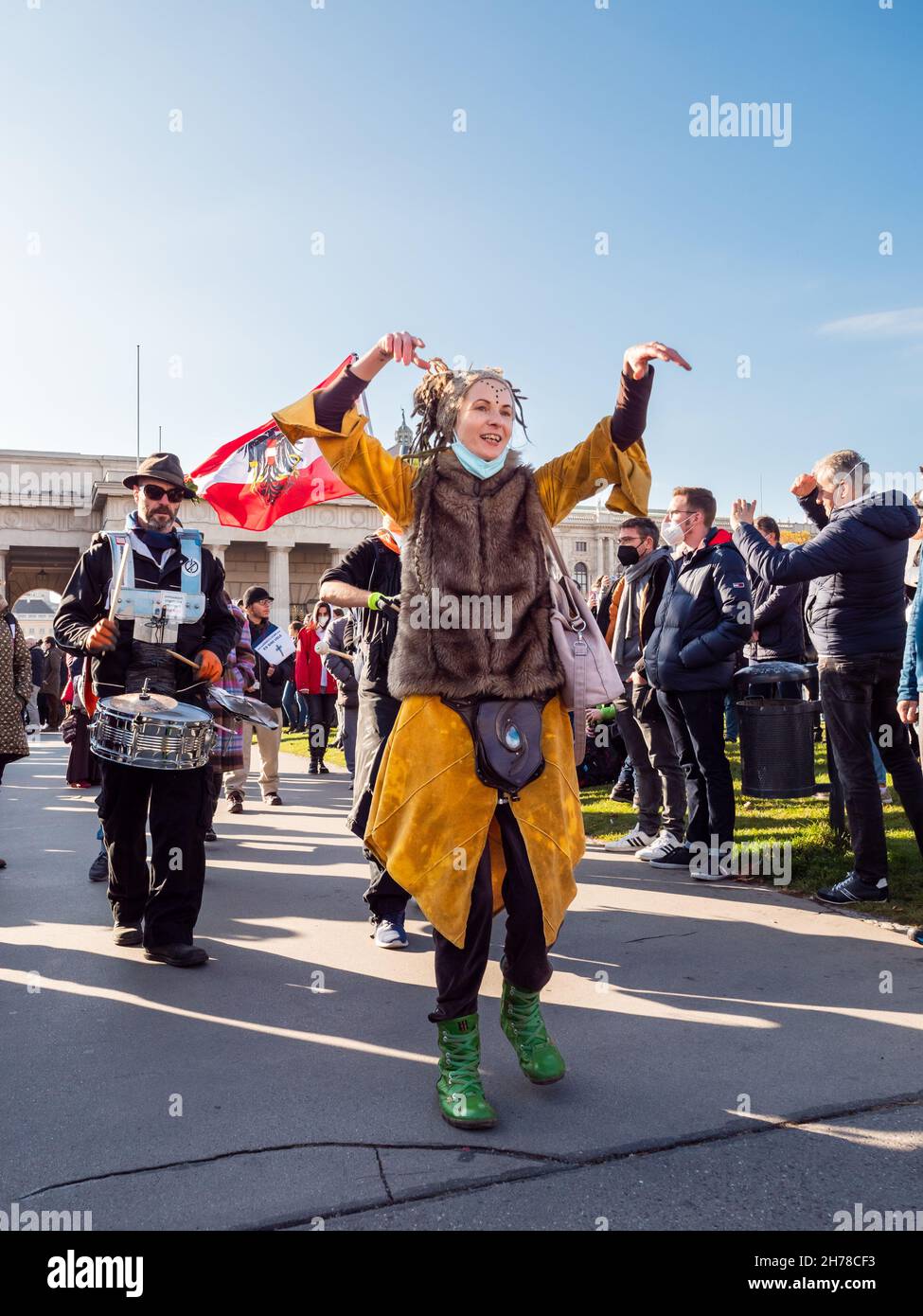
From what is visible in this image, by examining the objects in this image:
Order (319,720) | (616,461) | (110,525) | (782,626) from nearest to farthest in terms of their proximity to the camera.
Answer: (616,461) < (782,626) < (319,720) < (110,525)

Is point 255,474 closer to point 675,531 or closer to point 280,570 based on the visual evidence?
point 675,531

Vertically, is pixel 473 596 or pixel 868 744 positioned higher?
pixel 473 596

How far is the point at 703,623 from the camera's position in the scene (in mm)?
6727

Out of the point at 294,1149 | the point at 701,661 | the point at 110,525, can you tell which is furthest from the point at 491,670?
the point at 110,525

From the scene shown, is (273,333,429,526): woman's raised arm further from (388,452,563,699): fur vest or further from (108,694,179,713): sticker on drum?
(108,694,179,713): sticker on drum

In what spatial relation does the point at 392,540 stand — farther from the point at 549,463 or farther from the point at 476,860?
the point at 476,860

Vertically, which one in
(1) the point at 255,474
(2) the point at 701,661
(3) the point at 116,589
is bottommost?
(2) the point at 701,661

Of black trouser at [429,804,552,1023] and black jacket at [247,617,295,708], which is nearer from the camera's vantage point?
black trouser at [429,804,552,1023]

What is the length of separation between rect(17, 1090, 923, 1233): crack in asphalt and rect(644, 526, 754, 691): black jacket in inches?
145

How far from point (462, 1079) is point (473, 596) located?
1.46 m

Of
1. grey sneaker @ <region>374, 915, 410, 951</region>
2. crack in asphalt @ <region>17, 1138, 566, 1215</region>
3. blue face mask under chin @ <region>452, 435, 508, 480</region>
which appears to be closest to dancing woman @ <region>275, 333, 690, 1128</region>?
blue face mask under chin @ <region>452, 435, 508, 480</region>

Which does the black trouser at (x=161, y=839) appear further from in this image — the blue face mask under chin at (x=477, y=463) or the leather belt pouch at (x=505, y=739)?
the blue face mask under chin at (x=477, y=463)

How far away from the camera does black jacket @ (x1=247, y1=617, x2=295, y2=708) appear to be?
35.0 ft
